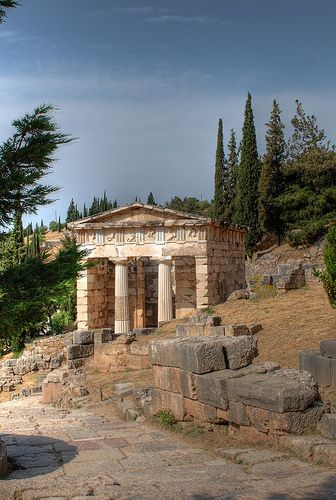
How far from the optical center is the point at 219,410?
8.82 meters

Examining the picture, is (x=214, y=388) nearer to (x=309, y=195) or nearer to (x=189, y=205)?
(x=309, y=195)

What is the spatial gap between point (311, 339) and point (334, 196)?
30.9 metres

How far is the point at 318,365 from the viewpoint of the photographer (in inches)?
373

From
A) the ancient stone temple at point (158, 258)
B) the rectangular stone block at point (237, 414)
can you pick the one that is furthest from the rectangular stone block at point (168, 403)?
the ancient stone temple at point (158, 258)

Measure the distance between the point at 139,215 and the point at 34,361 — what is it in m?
8.08

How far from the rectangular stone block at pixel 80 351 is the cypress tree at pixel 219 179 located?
99.8 feet

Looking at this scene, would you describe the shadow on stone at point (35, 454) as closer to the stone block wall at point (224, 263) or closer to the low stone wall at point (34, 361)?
the low stone wall at point (34, 361)

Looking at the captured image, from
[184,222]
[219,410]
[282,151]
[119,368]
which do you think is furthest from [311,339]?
[282,151]

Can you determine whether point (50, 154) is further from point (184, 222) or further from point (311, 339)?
point (184, 222)

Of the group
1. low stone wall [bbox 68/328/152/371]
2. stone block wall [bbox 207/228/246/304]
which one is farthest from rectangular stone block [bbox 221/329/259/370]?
stone block wall [bbox 207/228/246/304]

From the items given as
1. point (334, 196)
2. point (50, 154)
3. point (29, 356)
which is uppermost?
point (334, 196)

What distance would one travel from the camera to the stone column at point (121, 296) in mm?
27562

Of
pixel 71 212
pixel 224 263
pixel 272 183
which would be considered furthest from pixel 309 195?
pixel 71 212

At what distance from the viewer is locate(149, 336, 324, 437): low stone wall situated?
24.7ft
